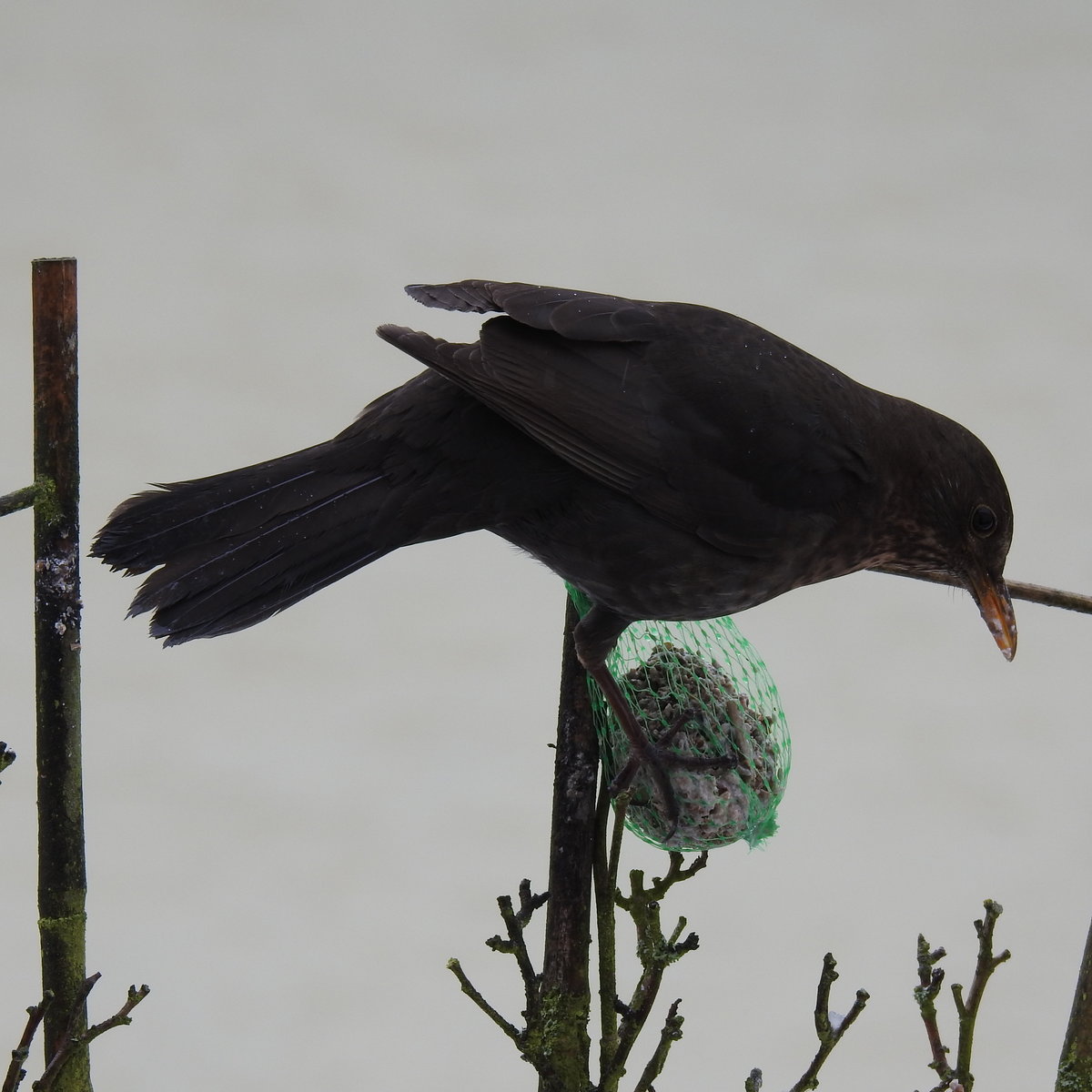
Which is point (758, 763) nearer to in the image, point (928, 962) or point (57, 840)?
point (928, 962)

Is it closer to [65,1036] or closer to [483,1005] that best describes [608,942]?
[483,1005]

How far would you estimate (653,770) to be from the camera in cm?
167

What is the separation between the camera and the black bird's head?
5.67 feet

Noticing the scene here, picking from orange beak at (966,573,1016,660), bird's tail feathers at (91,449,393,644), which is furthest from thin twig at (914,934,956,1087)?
bird's tail feathers at (91,449,393,644)

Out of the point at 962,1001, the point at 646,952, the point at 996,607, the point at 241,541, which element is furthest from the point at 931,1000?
the point at 241,541

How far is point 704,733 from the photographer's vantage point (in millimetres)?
1767

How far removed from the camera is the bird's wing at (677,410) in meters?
1.64

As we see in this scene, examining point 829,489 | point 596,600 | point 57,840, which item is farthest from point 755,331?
point 57,840

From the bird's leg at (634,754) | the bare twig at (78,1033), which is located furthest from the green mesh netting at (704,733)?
the bare twig at (78,1033)

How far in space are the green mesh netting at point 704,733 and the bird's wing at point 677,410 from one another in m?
0.24

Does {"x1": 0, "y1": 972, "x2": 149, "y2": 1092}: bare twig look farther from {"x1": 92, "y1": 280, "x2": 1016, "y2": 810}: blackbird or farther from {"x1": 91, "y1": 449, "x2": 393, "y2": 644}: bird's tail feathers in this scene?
{"x1": 92, "y1": 280, "x2": 1016, "y2": 810}: blackbird

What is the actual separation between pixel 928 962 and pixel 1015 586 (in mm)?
555

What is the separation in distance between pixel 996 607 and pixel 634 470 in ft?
1.64

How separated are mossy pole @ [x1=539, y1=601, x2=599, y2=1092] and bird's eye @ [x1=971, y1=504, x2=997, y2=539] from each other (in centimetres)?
57
